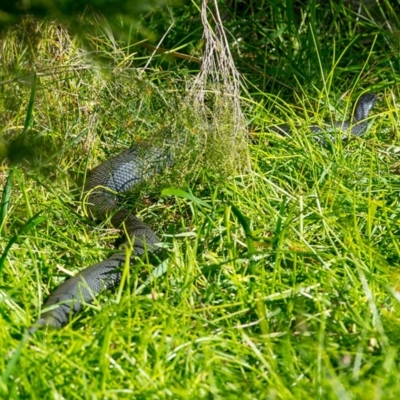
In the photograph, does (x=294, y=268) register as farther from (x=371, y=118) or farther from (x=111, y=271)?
(x=371, y=118)

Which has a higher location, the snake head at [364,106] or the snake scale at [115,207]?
the snake scale at [115,207]

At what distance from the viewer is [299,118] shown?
4.39 m

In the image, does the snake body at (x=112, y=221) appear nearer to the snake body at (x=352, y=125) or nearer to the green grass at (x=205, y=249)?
the green grass at (x=205, y=249)

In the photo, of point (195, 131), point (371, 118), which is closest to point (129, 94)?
point (195, 131)

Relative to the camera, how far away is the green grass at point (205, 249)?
8.22ft

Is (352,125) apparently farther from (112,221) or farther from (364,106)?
(112,221)

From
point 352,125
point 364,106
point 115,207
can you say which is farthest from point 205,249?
point 364,106

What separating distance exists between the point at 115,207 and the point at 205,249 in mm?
749

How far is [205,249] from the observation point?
3371mm

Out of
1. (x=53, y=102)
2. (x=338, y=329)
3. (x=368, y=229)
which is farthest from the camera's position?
(x=53, y=102)

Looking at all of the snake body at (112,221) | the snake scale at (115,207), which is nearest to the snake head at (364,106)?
the snake scale at (115,207)

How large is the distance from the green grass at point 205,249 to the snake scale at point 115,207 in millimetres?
61

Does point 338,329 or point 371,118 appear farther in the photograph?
point 371,118

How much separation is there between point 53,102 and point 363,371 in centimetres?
223
